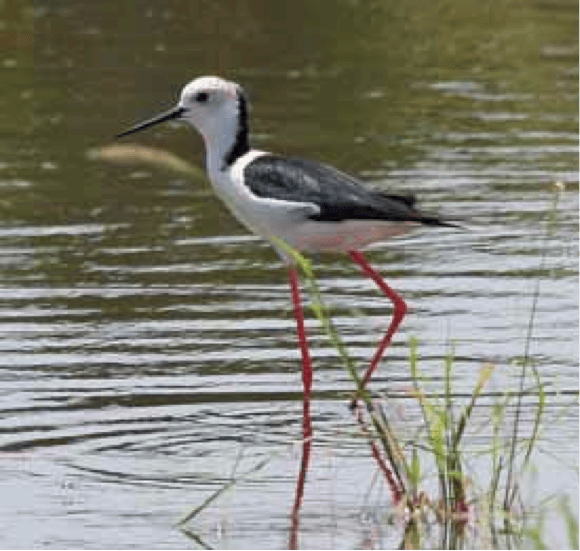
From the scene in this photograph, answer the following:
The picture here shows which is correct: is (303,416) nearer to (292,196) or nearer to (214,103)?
(292,196)

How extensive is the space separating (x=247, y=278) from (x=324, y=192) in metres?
2.10

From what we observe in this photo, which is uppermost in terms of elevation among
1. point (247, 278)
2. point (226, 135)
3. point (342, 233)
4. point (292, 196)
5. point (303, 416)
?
point (247, 278)

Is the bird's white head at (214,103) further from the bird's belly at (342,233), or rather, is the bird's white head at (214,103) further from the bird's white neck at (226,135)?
the bird's belly at (342,233)

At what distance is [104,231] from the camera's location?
1342cm

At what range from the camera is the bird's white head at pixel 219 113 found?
10.6m

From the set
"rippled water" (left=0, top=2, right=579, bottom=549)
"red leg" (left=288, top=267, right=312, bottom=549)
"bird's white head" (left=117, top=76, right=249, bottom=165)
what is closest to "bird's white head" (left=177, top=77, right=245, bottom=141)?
"bird's white head" (left=117, top=76, right=249, bottom=165)

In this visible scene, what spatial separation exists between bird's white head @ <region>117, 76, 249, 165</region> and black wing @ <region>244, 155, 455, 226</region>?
0.20m

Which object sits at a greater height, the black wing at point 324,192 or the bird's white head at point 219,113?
the bird's white head at point 219,113

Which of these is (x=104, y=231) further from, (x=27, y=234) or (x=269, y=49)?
(x=269, y=49)

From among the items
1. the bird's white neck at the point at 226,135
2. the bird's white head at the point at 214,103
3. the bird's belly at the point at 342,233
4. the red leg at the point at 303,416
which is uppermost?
the bird's white head at the point at 214,103

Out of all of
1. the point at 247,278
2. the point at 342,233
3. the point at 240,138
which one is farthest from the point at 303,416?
the point at 247,278

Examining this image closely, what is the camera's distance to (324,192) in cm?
1023

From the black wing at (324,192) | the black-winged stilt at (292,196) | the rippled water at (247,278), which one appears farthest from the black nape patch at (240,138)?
the rippled water at (247,278)

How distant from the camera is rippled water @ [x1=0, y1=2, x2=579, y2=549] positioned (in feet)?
28.9
